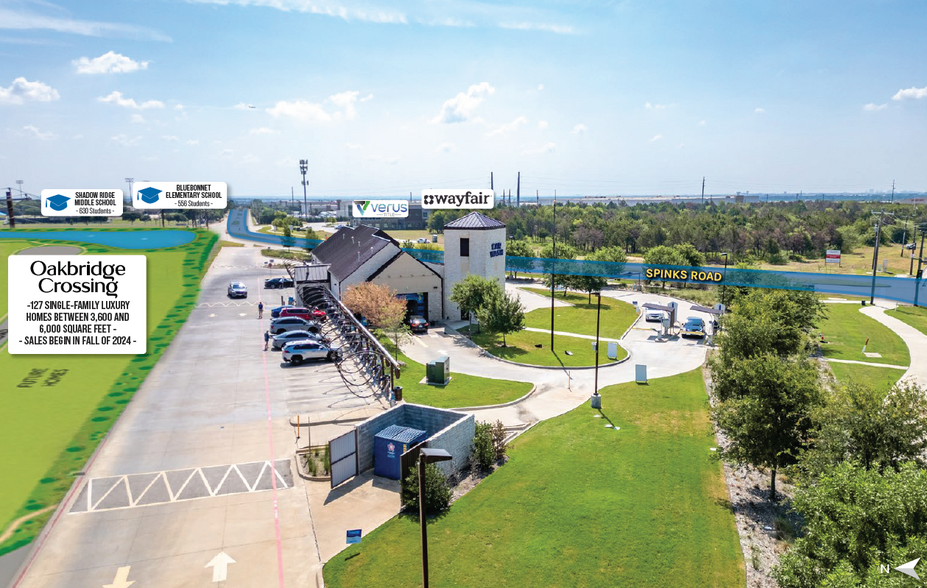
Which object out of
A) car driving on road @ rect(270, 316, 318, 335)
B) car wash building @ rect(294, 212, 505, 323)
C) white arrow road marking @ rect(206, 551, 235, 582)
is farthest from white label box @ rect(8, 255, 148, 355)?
car wash building @ rect(294, 212, 505, 323)

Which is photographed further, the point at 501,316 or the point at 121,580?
the point at 501,316

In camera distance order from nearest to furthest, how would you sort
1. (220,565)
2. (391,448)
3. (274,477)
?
1. (220,565)
2. (274,477)
3. (391,448)

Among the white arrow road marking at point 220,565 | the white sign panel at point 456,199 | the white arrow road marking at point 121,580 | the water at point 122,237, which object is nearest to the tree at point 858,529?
the white arrow road marking at point 220,565

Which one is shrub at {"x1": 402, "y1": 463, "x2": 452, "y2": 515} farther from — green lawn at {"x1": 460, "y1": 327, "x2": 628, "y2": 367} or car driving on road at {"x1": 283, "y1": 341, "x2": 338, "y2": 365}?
green lawn at {"x1": 460, "y1": 327, "x2": 628, "y2": 367}

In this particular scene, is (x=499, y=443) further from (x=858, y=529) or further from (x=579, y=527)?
(x=858, y=529)

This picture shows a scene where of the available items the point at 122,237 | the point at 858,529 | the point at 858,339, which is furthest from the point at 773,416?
the point at 858,339

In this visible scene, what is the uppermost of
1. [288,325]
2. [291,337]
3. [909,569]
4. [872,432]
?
[909,569]

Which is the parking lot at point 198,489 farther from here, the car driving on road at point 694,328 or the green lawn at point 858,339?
the green lawn at point 858,339

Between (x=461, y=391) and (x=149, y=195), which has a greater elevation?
(x=149, y=195)
